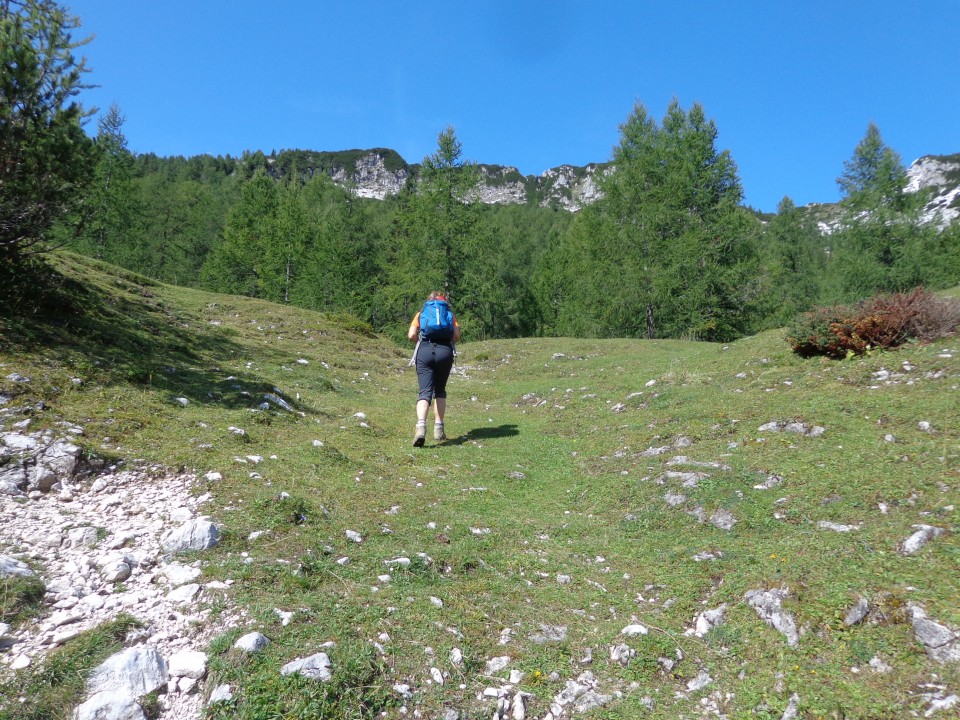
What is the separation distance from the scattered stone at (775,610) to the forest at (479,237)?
11.5 m

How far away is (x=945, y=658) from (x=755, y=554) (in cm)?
177

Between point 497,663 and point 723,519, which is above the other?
point 723,519

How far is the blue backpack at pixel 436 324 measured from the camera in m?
10.7

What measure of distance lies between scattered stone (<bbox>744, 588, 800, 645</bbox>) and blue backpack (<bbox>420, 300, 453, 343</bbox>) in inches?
290

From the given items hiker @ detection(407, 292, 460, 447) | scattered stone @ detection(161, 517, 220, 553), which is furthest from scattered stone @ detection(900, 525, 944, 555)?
hiker @ detection(407, 292, 460, 447)

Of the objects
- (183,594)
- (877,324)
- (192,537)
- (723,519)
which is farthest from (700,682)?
(877,324)

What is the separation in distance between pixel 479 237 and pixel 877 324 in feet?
85.1

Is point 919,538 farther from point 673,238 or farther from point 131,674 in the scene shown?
point 673,238

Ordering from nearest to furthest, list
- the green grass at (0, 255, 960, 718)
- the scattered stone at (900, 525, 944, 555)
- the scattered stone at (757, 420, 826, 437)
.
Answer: the green grass at (0, 255, 960, 718), the scattered stone at (900, 525, 944, 555), the scattered stone at (757, 420, 826, 437)

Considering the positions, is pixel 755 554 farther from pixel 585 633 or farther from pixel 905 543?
pixel 585 633

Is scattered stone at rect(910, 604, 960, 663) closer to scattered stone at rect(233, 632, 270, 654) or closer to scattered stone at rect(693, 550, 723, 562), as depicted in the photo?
scattered stone at rect(693, 550, 723, 562)

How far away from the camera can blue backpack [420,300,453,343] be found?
10.7 metres

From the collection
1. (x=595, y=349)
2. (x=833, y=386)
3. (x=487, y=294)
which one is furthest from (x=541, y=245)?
(x=833, y=386)

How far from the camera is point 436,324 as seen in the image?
422 inches
